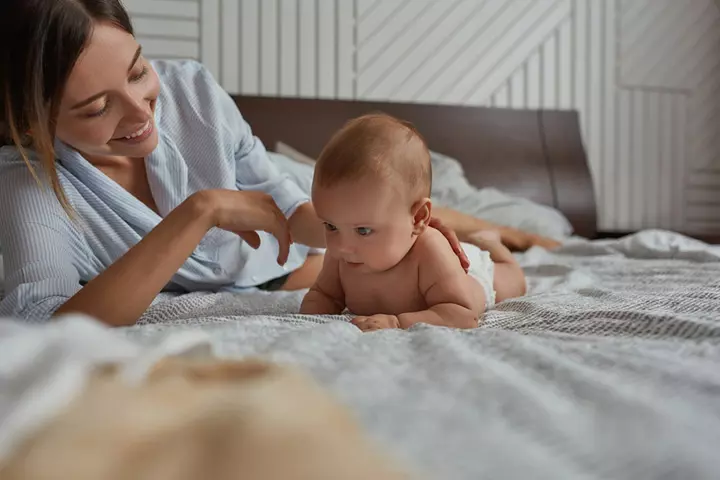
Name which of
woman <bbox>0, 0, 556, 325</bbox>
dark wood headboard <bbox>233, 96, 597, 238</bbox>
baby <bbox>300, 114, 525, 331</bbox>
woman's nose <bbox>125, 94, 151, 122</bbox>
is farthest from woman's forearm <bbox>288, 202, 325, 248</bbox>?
dark wood headboard <bbox>233, 96, 597, 238</bbox>

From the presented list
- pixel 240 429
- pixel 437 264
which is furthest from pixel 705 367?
pixel 437 264

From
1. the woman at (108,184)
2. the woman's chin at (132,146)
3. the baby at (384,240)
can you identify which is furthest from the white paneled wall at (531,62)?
the baby at (384,240)

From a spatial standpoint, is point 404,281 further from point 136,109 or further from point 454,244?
point 136,109

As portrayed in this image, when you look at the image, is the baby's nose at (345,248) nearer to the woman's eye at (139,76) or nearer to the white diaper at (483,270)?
the white diaper at (483,270)

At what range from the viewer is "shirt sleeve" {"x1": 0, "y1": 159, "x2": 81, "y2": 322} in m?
1.04

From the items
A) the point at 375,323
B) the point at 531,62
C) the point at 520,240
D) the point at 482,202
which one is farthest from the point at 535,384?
the point at 531,62

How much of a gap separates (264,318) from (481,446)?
0.56 metres

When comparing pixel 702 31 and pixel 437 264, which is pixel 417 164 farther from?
pixel 702 31

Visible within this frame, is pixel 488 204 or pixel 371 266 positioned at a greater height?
pixel 371 266

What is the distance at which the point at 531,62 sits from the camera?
9.78 feet

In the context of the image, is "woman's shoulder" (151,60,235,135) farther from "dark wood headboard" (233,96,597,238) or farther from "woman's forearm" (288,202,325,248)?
"dark wood headboard" (233,96,597,238)

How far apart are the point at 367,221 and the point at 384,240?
1.9 inches

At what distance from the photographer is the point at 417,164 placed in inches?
39.9

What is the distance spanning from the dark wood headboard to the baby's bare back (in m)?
1.36
